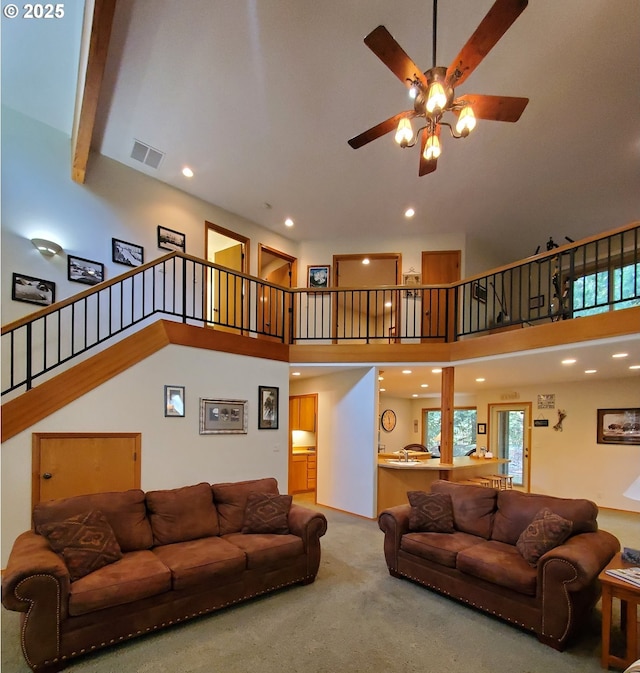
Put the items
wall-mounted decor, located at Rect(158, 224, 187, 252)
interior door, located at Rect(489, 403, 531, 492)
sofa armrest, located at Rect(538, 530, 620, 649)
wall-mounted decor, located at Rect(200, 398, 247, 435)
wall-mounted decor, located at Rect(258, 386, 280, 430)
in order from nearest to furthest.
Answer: sofa armrest, located at Rect(538, 530, 620, 649)
wall-mounted decor, located at Rect(200, 398, 247, 435)
wall-mounted decor, located at Rect(258, 386, 280, 430)
wall-mounted decor, located at Rect(158, 224, 187, 252)
interior door, located at Rect(489, 403, 531, 492)

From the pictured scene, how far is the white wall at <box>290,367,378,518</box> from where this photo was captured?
5.94m

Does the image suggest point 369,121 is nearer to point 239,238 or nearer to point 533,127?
point 533,127

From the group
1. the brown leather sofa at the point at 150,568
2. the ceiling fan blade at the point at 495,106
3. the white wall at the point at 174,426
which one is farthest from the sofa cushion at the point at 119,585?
the ceiling fan blade at the point at 495,106

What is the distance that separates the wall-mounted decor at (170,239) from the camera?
20.0 ft

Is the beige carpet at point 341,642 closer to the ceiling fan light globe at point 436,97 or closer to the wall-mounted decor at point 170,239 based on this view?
the ceiling fan light globe at point 436,97

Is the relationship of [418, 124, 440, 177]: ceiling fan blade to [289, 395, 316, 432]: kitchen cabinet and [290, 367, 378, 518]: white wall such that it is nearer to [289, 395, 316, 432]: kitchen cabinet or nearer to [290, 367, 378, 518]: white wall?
[290, 367, 378, 518]: white wall

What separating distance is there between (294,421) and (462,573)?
16.6 ft

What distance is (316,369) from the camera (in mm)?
6586

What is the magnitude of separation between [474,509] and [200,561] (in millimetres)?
2525

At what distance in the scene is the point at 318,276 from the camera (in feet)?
26.2

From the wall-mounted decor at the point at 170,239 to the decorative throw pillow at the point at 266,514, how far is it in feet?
13.5

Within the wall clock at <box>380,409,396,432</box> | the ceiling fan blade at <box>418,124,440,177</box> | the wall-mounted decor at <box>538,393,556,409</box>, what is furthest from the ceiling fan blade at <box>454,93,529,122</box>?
the wall clock at <box>380,409,396,432</box>

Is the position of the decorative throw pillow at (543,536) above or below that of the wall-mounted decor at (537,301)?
below

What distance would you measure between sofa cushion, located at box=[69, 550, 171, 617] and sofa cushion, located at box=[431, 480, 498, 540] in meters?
2.66
